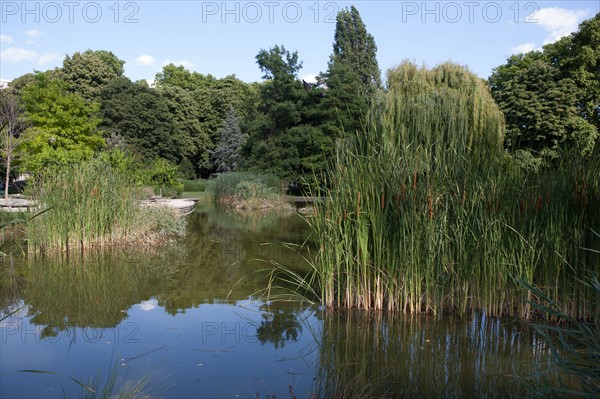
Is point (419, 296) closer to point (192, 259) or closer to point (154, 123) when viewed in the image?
point (192, 259)

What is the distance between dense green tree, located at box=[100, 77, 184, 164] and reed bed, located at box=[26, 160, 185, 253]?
896 inches

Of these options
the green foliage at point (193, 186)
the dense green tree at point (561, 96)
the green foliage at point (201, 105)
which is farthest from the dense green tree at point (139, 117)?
the dense green tree at point (561, 96)

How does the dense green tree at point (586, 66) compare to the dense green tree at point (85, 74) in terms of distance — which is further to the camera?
the dense green tree at point (85, 74)

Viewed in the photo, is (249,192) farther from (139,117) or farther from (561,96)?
(139,117)

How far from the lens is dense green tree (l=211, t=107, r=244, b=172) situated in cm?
3628

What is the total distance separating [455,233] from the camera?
5434mm

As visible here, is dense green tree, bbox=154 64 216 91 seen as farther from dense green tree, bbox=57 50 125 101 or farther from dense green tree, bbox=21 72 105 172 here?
dense green tree, bbox=21 72 105 172

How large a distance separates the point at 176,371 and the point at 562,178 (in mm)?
3952

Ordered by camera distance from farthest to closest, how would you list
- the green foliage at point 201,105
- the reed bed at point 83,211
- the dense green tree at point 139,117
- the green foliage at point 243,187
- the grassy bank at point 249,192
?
the green foliage at point 201,105, the dense green tree at point 139,117, the green foliage at point 243,187, the grassy bank at point 249,192, the reed bed at point 83,211

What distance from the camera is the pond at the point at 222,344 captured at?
3941 mm

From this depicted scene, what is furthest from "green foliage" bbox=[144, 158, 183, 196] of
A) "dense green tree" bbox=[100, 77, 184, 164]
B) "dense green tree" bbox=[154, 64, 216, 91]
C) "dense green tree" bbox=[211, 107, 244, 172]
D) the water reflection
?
"dense green tree" bbox=[154, 64, 216, 91]

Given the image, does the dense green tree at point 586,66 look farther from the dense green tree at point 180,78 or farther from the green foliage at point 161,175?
the dense green tree at point 180,78

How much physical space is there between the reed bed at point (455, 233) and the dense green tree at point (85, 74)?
32.0 metres

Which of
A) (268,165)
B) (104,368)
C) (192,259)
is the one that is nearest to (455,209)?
(104,368)
